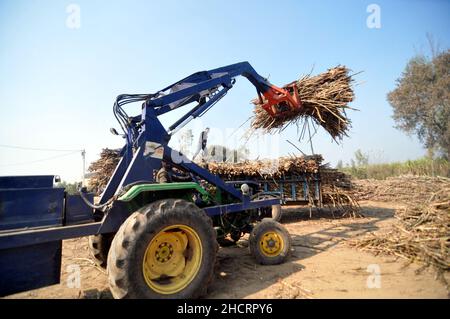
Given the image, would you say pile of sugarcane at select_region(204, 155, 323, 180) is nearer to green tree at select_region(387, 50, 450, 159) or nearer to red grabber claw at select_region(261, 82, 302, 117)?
red grabber claw at select_region(261, 82, 302, 117)

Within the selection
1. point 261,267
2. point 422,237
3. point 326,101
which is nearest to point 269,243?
point 261,267

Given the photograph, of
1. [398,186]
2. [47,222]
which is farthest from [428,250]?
[398,186]

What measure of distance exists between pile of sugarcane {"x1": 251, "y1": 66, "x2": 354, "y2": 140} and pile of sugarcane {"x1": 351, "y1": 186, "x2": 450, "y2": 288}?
2.60 meters

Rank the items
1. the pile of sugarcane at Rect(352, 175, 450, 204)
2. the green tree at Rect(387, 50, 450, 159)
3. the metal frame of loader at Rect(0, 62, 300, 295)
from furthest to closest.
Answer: the green tree at Rect(387, 50, 450, 159) → the pile of sugarcane at Rect(352, 175, 450, 204) → the metal frame of loader at Rect(0, 62, 300, 295)

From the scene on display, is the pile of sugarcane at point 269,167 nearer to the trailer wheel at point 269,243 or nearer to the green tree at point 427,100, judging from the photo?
the trailer wheel at point 269,243

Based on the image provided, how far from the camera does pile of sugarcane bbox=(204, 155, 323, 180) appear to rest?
29.7 ft

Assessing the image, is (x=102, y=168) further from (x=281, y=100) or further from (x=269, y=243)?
(x=269, y=243)

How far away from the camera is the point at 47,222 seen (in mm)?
2980

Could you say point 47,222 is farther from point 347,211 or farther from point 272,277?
point 347,211

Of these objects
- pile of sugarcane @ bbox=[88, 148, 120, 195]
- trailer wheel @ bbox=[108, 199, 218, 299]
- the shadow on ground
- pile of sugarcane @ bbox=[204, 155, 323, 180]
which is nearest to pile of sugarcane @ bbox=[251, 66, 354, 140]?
pile of sugarcane @ bbox=[204, 155, 323, 180]

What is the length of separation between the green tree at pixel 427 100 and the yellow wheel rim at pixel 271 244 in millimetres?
27358

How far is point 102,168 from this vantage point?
400 inches

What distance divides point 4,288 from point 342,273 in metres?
4.29

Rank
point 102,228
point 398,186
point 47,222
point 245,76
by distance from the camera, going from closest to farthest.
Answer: point 47,222 < point 102,228 < point 245,76 < point 398,186
